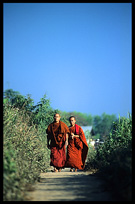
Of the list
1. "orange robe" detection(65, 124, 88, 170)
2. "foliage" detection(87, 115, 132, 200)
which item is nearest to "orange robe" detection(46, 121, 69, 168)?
"orange robe" detection(65, 124, 88, 170)

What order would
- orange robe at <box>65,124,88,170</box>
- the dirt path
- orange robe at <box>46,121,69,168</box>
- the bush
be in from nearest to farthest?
the bush → the dirt path → orange robe at <box>46,121,69,168</box> → orange robe at <box>65,124,88,170</box>

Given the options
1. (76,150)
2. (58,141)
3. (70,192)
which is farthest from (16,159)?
(76,150)

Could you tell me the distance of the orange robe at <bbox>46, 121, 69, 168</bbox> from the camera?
39.4 ft

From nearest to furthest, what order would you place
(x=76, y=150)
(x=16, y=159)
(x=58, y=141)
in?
(x=16, y=159)
(x=58, y=141)
(x=76, y=150)

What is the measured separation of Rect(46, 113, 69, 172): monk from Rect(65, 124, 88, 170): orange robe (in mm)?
261

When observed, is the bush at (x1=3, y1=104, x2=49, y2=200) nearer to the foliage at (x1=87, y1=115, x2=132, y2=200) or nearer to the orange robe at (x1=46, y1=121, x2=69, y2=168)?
the orange robe at (x1=46, y1=121, x2=69, y2=168)

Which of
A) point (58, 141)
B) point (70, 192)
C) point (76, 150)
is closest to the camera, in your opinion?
point (70, 192)

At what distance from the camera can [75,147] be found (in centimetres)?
1245

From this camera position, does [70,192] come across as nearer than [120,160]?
Yes

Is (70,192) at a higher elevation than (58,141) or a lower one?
lower

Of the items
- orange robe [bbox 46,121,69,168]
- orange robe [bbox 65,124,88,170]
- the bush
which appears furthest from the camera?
orange robe [bbox 65,124,88,170]

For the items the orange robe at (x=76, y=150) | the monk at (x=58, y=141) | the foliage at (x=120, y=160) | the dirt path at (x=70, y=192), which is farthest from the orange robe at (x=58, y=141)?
the dirt path at (x=70, y=192)

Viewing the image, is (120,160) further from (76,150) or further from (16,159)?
(76,150)

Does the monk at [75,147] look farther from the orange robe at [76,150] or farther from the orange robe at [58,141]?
the orange robe at [58,141]
